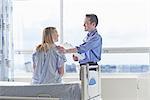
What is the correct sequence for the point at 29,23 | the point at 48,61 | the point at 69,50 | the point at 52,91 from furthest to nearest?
1. the point at 29,23
2. the point at 69,50
3. the point at 48,61
4. the point at 52,91

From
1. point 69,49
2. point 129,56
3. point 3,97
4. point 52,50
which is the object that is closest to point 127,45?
point 129,56

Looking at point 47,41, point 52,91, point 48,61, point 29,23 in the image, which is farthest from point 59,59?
point 29,23

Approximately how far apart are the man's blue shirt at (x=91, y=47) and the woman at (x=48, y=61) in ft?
1.31

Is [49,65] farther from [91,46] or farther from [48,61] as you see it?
[91,46]

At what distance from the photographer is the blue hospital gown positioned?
11.0 feet

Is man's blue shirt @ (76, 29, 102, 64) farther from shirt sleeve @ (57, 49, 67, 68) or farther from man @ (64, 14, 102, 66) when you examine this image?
shirt sleeve @ (57, 49, 67, 68)

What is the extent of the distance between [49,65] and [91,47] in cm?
65

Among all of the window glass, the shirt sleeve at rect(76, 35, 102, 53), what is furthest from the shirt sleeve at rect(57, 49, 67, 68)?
the window glass

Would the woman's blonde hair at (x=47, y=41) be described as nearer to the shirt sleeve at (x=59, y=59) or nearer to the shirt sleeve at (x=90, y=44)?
the shirt sleeve at (x=59, y=59)

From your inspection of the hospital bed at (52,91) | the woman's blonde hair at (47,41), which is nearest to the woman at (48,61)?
the woman's blonde hair at (47,41)

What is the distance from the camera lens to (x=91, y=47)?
3.78 m

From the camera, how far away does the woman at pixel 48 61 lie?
3.36 m

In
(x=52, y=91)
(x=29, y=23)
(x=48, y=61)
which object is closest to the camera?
(x=52, y=91)

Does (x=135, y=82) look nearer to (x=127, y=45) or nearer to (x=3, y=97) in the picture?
(x=127, y=45)
